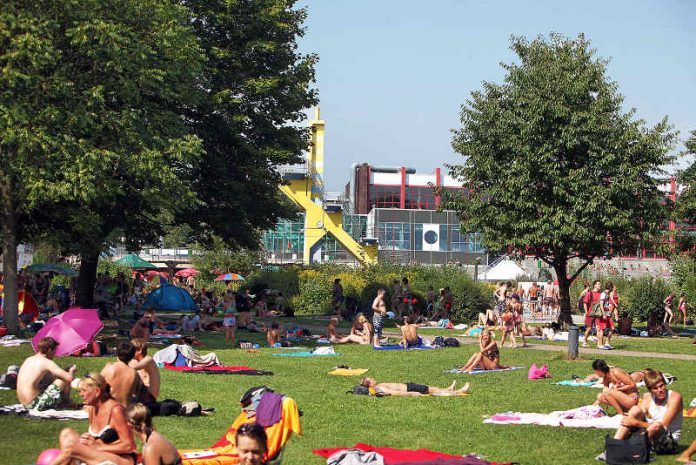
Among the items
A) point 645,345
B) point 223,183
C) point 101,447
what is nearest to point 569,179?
point 645,345

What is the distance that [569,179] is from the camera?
33438 millimetres

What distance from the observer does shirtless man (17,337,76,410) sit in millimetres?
13922

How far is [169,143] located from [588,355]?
12957 mm

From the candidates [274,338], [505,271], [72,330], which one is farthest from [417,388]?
[505,271]

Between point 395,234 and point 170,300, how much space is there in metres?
43.4

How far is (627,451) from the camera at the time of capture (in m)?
11.7

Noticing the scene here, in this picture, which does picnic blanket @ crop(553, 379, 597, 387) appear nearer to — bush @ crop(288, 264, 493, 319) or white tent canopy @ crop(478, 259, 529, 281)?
bush @ crop(288, 264, 493, 319)

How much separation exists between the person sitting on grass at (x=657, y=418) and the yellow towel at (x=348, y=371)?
8304 millimetres

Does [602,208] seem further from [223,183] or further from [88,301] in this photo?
[88,301]

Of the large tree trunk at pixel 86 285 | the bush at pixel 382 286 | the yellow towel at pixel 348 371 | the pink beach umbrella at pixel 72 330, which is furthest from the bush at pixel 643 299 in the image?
the pink beach umbrella at pixel 72 330

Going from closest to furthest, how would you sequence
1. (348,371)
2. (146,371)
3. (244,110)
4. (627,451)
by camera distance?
(627,451) < (146,371) < (348,371) < (244,110)

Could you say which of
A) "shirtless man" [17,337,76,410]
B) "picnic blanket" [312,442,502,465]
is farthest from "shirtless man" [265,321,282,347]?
"picnic blanket" [312,442,502,465]

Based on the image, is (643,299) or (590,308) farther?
(643,299)

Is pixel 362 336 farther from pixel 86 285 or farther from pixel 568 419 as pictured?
pixel 568 419
